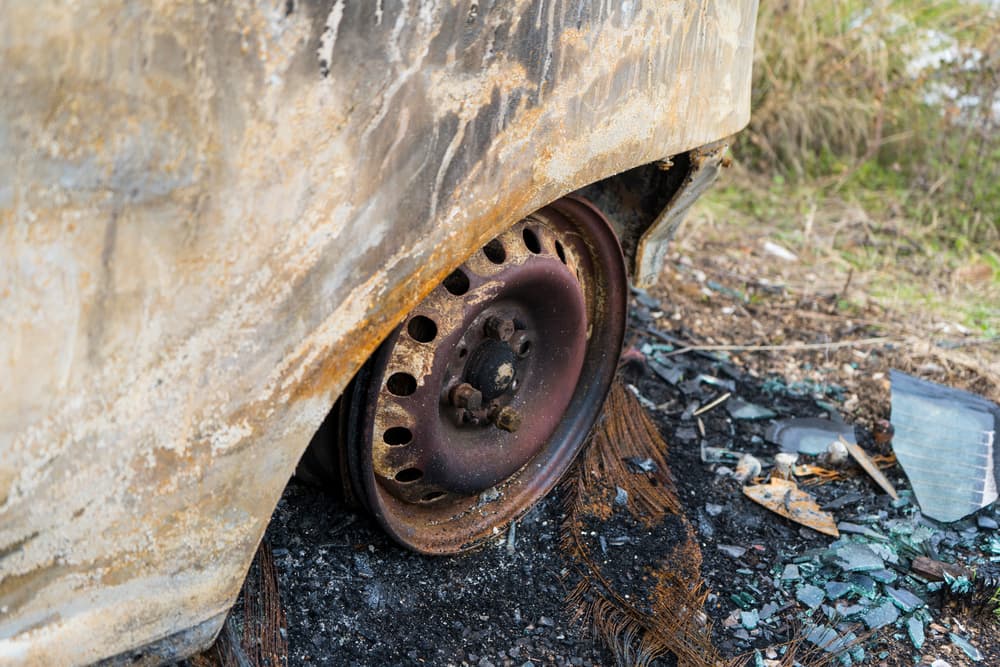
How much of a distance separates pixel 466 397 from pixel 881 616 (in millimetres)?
1276

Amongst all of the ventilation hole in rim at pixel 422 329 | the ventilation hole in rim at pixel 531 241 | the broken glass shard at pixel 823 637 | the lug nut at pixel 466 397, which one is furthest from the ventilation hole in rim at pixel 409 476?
the broken glass shard at pixel 823 637

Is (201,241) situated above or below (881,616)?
above

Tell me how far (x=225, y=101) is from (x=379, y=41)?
26 centimetres

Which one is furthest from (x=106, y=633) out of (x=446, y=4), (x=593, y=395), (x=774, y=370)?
(x=774, y=370)

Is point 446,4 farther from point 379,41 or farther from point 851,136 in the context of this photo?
point 851,136

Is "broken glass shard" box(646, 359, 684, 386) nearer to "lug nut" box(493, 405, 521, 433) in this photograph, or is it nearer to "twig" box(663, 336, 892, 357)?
"twig" box(663, 336, 892, 357)

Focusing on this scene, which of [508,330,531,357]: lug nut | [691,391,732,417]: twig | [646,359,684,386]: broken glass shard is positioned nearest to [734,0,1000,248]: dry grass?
[646,359,684,386]: broken glass shard

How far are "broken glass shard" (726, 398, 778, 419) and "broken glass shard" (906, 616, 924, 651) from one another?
1.07 metres

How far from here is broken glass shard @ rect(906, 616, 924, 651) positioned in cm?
240

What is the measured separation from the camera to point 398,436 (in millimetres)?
2188

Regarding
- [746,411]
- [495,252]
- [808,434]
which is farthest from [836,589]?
[495,252]

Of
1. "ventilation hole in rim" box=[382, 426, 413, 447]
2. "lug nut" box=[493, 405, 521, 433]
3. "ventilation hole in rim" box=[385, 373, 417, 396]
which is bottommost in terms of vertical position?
"lug nut" box=[493, 405, 521, 433]

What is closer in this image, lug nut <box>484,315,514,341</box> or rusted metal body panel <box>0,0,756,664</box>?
rusted metal body panel <box>0,0,756,664</box>

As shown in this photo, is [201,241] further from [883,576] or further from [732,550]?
[883,576]
